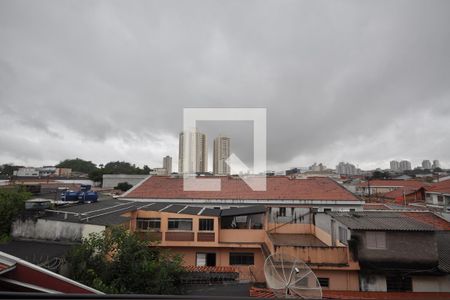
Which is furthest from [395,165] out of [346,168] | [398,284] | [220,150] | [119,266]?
[119,266]

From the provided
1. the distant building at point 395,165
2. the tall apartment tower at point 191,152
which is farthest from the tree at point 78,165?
the distant building at point 395,165

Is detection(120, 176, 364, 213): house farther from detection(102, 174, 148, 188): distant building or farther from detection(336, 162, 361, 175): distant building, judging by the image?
detection(336, 162, 361, 175): distant building

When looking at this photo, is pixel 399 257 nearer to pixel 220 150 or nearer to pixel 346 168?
pixel 220 150

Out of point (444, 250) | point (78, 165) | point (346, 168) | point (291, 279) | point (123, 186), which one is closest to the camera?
point (291, 279)

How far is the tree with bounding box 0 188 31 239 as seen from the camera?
1089 centimetres

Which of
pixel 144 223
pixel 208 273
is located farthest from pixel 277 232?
pixel 144 223

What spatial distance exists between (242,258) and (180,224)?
153 inches

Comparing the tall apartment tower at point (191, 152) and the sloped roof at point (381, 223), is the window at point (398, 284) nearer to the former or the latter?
the sloped roof at point (381, 223)

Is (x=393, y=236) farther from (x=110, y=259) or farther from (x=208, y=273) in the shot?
(x=110, y=259)

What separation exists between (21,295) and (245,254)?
1341cm

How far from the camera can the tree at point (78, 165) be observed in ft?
244

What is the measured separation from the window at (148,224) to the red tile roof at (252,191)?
6099mm

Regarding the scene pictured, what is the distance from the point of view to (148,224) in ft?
42.4

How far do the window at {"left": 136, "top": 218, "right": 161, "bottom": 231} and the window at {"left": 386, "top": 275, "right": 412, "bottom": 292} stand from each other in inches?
408
